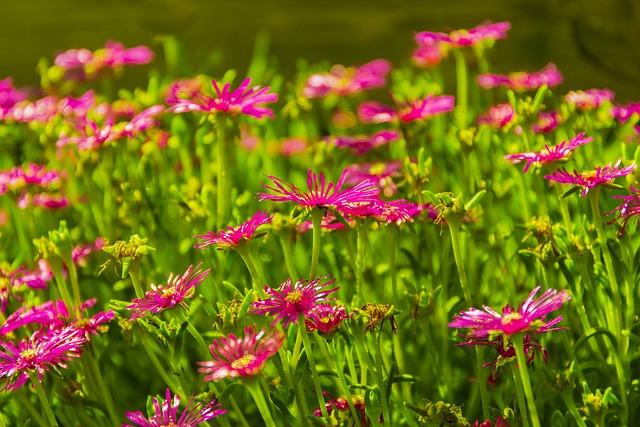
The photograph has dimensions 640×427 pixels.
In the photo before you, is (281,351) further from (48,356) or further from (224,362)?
(48,356)

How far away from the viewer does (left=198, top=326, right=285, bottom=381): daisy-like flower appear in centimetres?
70

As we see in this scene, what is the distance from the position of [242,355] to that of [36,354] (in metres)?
0.20

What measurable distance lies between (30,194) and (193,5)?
1064 millimetres

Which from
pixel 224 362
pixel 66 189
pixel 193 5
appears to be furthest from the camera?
pixel 193 5

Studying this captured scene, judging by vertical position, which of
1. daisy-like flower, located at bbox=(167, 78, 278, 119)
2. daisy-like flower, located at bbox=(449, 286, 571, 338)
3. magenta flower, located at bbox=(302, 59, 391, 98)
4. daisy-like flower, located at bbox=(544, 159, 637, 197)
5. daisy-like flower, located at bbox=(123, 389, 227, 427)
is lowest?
daisy-like flower, located at bbox=(123, 389, 227, 427)

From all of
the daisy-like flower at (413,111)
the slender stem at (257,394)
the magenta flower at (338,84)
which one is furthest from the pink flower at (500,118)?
the slender stem at (257,394)

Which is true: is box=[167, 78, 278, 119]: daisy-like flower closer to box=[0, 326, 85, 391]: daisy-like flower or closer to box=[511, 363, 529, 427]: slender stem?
box=[0, 326, 85, 391]: daisy-like flower

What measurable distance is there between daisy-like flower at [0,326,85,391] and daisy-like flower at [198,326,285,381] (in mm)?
155

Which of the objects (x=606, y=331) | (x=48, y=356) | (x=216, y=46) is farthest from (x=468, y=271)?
(x=216, y=46)

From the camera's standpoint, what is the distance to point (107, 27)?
6.86 feet

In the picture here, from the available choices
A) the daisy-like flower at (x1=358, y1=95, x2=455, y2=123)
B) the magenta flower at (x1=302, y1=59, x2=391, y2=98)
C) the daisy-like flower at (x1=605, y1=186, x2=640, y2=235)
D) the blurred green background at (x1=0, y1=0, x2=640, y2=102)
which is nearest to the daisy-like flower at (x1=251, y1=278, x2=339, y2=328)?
the daisy-like flower at (x1=605, y1=186, x2=640, y2=235)

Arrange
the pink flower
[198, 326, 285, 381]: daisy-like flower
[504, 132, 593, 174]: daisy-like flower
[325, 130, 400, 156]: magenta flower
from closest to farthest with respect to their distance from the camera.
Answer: [198, 326, 285, 381]: daisy-like flower
[504, 132, 593, 174]: daisy-like flower
the pink flower
[325, 130, 400, 156]: magenta flower

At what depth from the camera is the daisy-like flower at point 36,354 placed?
30.4 inches

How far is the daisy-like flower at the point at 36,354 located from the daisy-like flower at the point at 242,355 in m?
0.15
